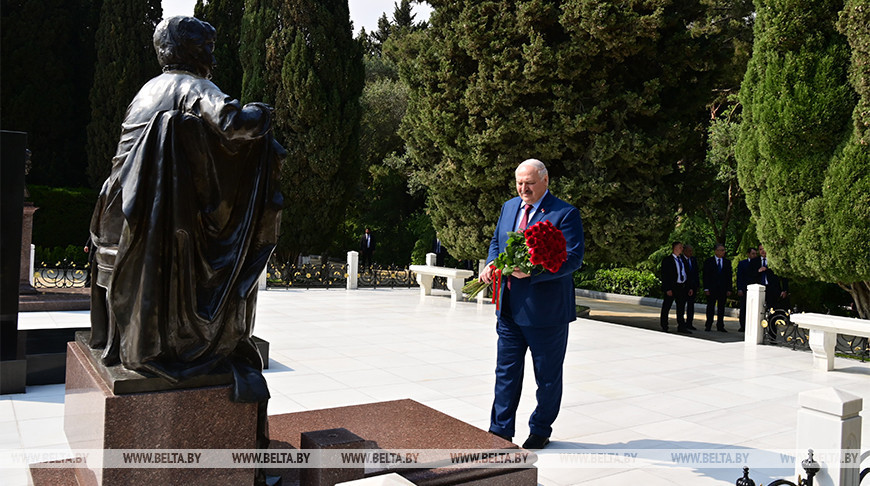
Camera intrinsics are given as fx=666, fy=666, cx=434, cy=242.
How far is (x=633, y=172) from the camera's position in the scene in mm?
13281

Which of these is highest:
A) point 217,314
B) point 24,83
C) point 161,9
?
point 161,9

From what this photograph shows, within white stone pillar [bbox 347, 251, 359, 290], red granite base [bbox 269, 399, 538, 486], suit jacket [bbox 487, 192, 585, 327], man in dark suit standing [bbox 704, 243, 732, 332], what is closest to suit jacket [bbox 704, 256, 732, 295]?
man in dark suit standing [bbox 704, 243, 732, 332]

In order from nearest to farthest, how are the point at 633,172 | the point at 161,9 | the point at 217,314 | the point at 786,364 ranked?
the point at 217,314
the point at 786,364
the point at 633,172
the point at 161,9

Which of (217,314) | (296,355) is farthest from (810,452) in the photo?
(296,355)

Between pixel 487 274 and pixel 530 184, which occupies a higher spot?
pixel 530 184

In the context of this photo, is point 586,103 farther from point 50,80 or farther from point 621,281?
point 50,80

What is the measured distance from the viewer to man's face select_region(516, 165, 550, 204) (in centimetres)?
480

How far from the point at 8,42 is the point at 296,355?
65.6 feet

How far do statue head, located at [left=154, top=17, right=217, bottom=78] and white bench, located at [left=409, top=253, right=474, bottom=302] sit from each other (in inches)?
439

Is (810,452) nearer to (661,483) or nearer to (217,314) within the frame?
(661,483)

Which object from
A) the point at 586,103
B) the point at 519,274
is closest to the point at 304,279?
the point at 586,103

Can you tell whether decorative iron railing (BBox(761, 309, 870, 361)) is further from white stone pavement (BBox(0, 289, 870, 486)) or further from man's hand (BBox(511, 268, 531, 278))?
man's hand (BBox(511, 268, 531, 278))

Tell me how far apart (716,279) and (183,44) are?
1214cm

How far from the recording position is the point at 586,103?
43.1 feet
